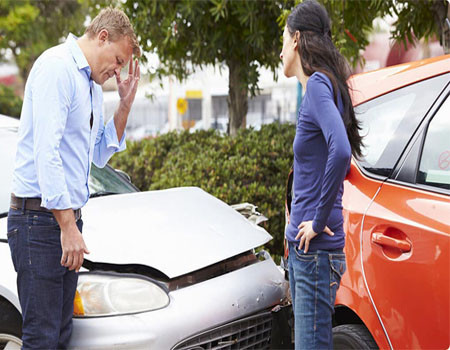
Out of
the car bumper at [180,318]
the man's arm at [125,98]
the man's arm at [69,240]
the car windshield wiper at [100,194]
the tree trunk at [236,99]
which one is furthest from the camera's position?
the tree trunk at [236,99]

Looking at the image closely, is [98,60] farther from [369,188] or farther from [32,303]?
[369,188]

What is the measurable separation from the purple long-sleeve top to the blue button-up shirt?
2.87ft

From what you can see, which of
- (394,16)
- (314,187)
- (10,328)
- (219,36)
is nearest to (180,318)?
(10,328)

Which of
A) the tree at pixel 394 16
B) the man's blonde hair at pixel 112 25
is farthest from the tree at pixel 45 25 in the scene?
the man's blonde hair at pixel 112 25

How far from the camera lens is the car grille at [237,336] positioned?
100 inches

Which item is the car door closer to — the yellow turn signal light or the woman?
the woman

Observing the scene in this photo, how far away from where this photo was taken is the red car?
1955 millimetres

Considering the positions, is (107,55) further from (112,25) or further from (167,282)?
(167,282)

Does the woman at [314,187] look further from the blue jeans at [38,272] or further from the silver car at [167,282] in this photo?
the blue jeans at [38,272]

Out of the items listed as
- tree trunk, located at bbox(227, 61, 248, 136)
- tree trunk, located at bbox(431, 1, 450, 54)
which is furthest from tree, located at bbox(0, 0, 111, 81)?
tree trunk, located at bbox(431, 1, 450, 54)

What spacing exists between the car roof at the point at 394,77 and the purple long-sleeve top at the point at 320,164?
43 cm

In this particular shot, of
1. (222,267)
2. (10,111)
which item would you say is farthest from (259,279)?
(10,111)

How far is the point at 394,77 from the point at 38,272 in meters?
1.71

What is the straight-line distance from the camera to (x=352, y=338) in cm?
226
